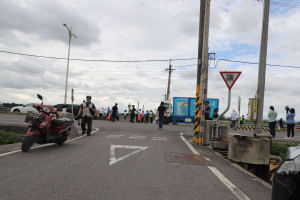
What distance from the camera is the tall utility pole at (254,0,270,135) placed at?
9587mm

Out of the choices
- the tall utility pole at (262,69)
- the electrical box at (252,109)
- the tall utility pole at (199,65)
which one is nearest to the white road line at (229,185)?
the electrical box at (252,109)

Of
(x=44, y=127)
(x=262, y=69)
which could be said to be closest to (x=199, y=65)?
(x=262, y=69)

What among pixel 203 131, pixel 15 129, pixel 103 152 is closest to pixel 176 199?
pixel 103 152

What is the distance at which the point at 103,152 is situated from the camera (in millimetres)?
7820

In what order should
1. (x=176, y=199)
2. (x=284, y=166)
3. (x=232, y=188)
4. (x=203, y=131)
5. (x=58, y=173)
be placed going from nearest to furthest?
(x=284, y=166) → (x=176, y=199) → (x=232, y=188) → (x=58, y=173) → (x=203, y=131)

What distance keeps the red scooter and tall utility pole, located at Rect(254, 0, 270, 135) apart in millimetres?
6115

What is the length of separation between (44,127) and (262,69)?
23.2 ft

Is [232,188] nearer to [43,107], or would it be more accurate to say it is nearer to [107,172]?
[107,172]

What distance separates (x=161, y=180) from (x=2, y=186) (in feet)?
Result: 7.96

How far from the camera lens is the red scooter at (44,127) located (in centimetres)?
775

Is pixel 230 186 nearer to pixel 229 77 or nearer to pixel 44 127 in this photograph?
pixel 44 127

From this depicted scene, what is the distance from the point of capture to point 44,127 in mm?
8047

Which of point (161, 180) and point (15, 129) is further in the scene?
point (15, 129)

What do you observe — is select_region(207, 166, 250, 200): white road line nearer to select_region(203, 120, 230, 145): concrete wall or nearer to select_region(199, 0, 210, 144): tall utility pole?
select_region(203, 120, 230, 145): concrete wall
